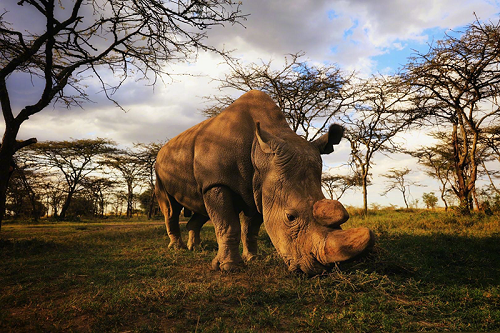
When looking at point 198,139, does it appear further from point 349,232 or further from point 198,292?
point 349,232

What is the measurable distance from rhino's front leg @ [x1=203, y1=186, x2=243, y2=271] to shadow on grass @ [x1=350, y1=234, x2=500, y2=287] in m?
1.53

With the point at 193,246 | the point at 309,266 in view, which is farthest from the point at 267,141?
the point at 193,246

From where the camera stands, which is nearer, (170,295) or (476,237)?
(170,295)

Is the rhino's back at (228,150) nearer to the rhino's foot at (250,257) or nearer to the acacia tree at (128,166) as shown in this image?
the rhino's foot at (250,257)

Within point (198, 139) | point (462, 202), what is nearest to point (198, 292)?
point (198, 139)

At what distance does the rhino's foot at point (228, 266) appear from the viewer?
445cm

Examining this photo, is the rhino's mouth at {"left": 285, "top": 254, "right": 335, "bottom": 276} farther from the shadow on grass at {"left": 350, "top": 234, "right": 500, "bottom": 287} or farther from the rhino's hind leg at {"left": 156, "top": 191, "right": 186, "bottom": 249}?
the rhino's hind leg at {"left": 156, "top": 191, "right": 186, "bottom": 249}

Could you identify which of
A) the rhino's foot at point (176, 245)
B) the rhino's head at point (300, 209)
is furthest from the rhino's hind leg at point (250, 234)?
the rhino's foot at point (176, 245)

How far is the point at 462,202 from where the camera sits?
37.7 ft

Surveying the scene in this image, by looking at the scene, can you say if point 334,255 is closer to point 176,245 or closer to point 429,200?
point 176,245

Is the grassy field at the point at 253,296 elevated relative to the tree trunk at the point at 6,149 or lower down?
lower down

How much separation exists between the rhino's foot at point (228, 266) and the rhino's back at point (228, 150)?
2.59 ft

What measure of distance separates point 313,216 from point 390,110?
12.1 m

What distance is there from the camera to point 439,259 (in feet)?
17.2
